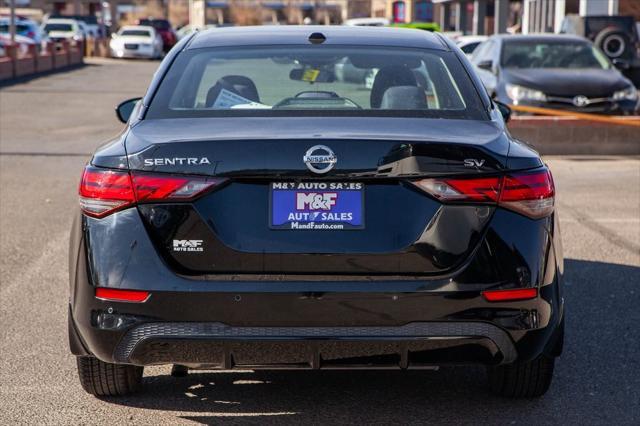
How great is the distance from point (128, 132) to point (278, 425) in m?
1.26

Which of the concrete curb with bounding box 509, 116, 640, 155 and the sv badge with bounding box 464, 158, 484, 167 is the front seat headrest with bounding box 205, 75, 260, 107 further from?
the concrete curb with bounding box 509, 116, 640, 155

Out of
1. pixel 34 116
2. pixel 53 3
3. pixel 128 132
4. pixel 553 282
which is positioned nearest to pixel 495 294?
pixel 553 282

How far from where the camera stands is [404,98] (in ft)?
16.6

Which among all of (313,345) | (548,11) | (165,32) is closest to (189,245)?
(313,345)

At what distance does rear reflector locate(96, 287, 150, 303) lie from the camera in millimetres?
4160

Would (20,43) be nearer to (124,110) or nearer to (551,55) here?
(551,55)

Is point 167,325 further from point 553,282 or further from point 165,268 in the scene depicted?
point 553,282

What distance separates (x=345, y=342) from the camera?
414cm

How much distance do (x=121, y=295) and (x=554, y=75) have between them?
43.2 ft

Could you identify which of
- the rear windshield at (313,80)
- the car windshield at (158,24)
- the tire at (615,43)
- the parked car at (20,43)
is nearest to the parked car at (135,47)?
the parked car at (20,43)

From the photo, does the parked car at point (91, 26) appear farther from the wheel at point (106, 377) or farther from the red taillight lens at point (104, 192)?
the red taillight lens at point (104, 192)

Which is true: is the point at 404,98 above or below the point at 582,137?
above

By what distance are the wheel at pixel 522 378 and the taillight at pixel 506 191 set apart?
0.71 m

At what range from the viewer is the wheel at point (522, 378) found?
15.6 feet
